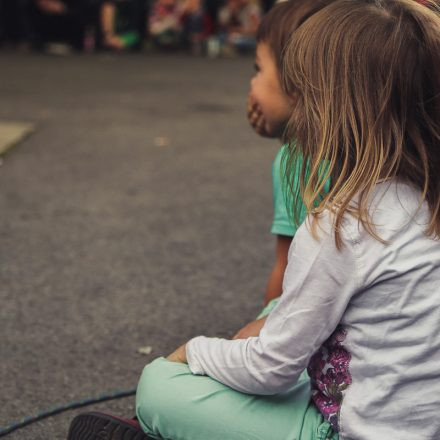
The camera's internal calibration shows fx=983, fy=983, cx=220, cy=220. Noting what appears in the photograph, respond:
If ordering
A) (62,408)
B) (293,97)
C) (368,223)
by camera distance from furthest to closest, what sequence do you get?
(62,408), (293,97), (368,223)

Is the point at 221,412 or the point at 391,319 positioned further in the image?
the point at 221,412

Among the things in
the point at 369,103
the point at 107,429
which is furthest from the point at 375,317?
the point at 107,429

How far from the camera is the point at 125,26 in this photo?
1603cm

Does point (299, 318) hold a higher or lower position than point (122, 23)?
higher

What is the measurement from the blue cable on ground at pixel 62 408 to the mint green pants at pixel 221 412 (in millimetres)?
570

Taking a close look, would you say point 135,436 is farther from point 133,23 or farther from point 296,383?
point 133,23

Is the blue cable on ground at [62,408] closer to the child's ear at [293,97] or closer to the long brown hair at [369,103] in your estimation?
the child's ear at [293,97]

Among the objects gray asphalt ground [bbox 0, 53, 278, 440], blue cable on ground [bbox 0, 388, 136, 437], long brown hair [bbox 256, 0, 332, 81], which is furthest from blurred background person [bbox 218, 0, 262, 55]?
blue cable on ground [bbox 0, 388, 136, 437]

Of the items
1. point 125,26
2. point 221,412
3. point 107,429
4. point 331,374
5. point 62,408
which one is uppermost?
point 331,374

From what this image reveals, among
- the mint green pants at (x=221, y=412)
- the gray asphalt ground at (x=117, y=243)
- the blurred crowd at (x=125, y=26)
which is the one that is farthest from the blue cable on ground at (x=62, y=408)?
the blurred crowd at (x=125, y=26)

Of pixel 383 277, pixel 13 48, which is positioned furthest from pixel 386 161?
pixel 13 48

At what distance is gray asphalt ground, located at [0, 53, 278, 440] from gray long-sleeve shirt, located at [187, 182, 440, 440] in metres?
0.90

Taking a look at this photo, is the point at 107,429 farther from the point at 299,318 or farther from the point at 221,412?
the point at 299,318

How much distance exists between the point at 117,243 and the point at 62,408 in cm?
171
